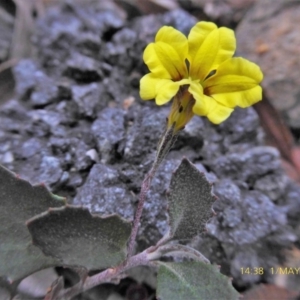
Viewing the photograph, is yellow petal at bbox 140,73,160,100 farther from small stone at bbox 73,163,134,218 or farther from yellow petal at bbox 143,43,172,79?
small stone at bbox 73,163,134,218

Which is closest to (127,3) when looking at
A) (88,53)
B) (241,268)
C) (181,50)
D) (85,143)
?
(88,53)

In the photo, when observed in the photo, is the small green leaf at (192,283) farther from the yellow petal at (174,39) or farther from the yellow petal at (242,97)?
the yellow petal at (174,39)

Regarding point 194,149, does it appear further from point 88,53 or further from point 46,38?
point 46,38

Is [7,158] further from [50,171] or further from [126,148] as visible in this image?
[126,148]

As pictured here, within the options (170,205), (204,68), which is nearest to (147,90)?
(204,68)

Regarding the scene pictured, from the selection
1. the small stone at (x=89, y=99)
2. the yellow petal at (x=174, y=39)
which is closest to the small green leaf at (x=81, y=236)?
the yellow petal at (x=174, y=39)
